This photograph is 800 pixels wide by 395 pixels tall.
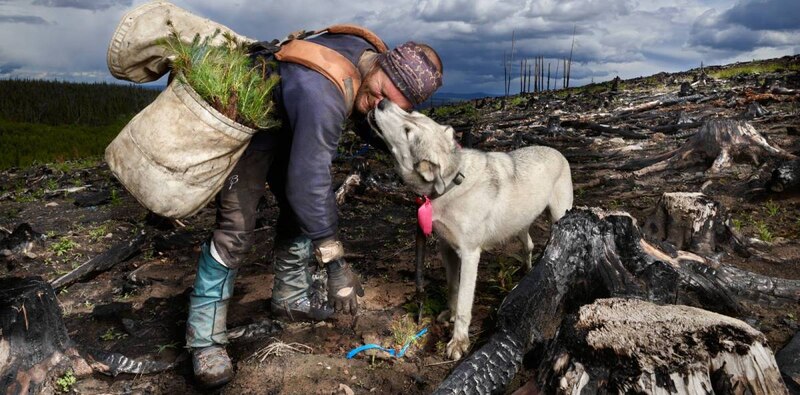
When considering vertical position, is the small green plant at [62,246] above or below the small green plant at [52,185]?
above

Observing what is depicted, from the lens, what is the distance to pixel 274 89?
405 cm

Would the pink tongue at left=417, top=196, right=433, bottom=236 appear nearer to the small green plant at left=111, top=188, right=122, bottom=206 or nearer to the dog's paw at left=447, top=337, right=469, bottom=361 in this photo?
the dog's paw at left=447, top=337, right=469, bottom=361

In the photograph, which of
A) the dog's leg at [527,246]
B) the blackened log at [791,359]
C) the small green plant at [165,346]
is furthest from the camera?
the dog's leg at [527,246]

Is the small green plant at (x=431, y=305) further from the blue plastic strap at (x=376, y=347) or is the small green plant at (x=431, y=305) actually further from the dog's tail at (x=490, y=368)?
the dog's tail at (x=490, y=368)

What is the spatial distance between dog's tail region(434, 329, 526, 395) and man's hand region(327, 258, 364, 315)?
105 cm

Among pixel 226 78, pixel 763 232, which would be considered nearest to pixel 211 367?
pixel 226 78

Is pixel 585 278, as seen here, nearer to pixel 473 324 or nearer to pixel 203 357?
pixel 473 324

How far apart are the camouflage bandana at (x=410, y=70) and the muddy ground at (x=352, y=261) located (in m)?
2.12

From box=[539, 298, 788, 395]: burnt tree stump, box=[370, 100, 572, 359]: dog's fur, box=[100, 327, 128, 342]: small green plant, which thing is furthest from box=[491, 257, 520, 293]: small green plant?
box=[100, 327, 128, 342]: small green plant

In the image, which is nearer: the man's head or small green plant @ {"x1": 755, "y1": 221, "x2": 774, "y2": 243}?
the man's head

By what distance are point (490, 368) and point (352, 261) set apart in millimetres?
3154

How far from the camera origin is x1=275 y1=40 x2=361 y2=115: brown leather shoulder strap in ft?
12.7

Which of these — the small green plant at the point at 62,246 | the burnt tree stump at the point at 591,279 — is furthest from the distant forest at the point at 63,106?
the burnt tree stump at the point at 591,279

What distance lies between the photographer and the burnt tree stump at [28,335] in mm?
3623
